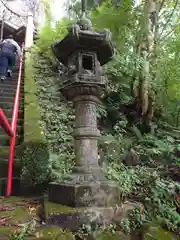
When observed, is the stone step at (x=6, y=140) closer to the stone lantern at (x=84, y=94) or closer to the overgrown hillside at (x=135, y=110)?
the overgrown hillside at (x=135, y=110)

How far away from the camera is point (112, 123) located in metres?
5.32

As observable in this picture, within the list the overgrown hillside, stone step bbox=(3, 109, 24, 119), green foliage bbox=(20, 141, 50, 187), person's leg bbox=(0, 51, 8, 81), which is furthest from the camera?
person's leg bbox=(0, 51, 8, 81)

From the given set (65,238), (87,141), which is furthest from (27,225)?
(87,141)

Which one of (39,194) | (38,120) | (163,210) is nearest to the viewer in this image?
(163,210)

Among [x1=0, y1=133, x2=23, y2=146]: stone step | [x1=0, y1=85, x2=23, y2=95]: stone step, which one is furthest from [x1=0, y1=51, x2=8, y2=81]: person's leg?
[x1=0, y1=133, x2=23, y2=146]: stone step

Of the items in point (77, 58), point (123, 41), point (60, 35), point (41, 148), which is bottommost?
point (41, 148)

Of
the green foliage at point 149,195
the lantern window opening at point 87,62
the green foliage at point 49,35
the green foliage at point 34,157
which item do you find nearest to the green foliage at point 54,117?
the green foliage at point 34,157

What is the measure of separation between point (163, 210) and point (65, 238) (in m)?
1.20

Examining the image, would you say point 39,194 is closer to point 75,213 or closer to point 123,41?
point 75,213

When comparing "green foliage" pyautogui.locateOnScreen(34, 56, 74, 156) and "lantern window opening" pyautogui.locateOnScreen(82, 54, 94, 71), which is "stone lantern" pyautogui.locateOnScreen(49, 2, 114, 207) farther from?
"green foliage" pyautogui.locateOnScreen(34, 56, 74, 156)

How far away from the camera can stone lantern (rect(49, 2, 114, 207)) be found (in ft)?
7.89

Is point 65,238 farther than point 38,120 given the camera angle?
No

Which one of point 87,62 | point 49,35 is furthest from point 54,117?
point 49,35

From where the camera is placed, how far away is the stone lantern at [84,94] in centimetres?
240
